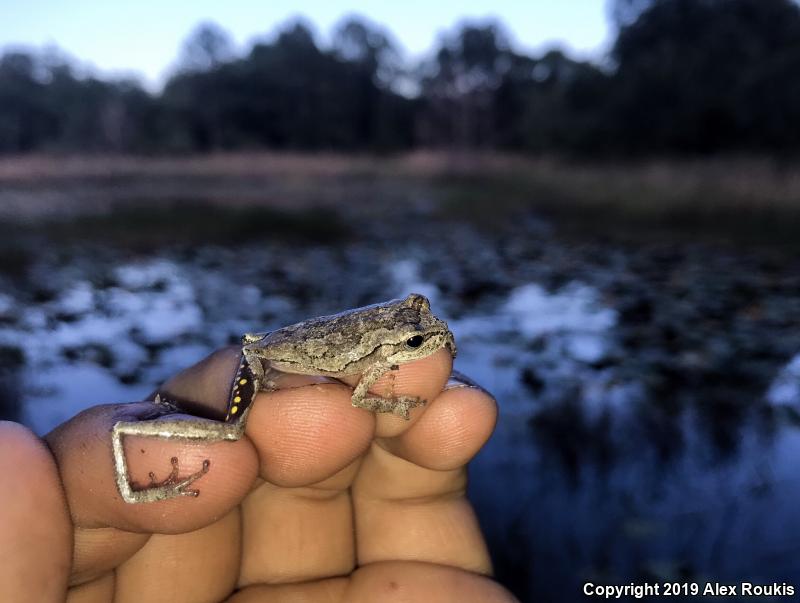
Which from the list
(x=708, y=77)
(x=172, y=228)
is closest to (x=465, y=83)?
(x=708, y=77)

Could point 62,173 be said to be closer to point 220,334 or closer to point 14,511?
point 220,334

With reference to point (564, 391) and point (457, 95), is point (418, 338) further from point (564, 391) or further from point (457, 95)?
point (457, 95)

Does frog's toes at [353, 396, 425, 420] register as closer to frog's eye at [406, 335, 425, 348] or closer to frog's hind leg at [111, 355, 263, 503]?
frog's eye at [406, 335, 425, 348]

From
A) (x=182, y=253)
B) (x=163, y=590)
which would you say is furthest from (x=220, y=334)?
(x=182, y=253)

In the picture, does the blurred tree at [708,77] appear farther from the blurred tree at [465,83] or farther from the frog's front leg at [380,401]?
the frog's front leg at [380,401]

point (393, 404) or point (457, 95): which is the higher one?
point (457, 95)

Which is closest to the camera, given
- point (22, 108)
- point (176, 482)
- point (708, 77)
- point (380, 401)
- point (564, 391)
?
point (176, 482)

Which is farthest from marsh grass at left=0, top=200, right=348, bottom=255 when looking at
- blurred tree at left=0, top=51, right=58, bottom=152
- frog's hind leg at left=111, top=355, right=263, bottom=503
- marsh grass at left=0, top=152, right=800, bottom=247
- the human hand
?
frog's hind leg at left=111, top=355, right=263, bottom=503

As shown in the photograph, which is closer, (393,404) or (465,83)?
(393,404)
